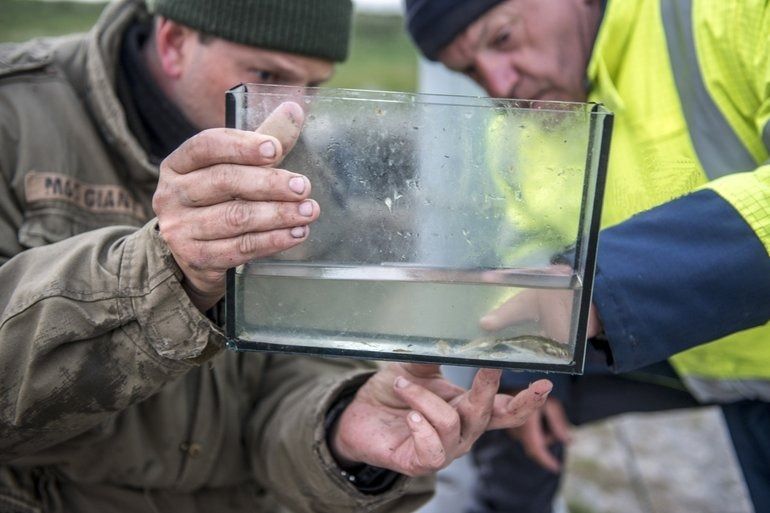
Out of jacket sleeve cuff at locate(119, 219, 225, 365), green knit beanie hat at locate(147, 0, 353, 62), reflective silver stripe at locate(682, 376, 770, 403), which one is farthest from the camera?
green knit beanie hat at locate(147, 0, 353, 62)

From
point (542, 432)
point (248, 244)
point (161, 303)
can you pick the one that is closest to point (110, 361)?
point (161, 303)

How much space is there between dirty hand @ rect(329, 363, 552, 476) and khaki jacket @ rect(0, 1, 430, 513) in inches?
4.8

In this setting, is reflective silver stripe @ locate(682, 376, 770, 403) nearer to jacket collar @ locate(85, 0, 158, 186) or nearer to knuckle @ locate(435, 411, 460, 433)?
knuckle @ locate(435, 411, 460, 433)

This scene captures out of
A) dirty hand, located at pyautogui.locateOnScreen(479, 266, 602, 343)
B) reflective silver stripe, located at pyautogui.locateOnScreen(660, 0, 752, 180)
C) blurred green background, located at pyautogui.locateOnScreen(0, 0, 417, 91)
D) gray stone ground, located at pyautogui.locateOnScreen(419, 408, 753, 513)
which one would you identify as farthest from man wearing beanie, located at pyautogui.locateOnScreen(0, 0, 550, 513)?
blurred green background, located at pyautogui.locateOnScreen(0, 0, 417, 91)

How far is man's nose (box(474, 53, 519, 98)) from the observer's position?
2.14 meters

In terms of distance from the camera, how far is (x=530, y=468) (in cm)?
255

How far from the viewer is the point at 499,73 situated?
2.15 metres

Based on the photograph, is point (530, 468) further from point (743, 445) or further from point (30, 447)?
point (30, 447)

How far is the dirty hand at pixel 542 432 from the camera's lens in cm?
244

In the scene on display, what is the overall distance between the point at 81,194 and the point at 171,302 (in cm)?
64

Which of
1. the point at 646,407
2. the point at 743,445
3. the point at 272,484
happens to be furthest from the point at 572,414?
the point at 272,484

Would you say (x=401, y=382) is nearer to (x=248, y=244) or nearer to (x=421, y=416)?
(x=421, y=416)

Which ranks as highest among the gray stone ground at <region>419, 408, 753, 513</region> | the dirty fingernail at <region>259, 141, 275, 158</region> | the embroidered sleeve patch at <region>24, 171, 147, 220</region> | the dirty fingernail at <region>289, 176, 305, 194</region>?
the dirty fingernail at <region>259, 141, 275, 158</region>

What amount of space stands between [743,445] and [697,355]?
0.83 feet
